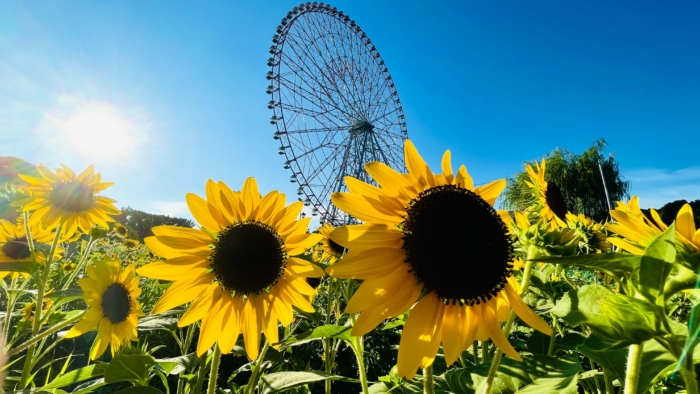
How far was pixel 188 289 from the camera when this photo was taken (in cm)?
99

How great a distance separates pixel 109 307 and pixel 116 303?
0.03 meters

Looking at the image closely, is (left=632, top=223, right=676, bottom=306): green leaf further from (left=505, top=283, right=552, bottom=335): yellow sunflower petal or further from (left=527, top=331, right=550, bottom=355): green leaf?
(left=527, top=331, right=550, bottom=355): green leaf

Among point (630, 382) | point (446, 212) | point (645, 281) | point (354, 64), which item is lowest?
point (630, 382)

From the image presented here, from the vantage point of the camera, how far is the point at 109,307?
4.74 ft

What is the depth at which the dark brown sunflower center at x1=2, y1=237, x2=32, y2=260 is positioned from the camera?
5.74 feet

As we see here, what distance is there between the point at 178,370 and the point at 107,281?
623 millimetres

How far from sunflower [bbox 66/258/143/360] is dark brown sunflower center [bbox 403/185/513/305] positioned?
1062 mm

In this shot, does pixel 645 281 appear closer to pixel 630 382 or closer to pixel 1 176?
pixel 630 382

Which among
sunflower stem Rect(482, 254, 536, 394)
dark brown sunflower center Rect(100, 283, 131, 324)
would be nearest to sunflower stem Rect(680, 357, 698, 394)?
sunflower stem Rect(482, 254, 536, 394)

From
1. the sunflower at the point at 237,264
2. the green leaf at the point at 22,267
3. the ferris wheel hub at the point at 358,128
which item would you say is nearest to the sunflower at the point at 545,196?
the sunflower at the point at 237,264

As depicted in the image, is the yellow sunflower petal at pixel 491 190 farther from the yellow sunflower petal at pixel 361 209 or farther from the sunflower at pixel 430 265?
the yellow sunflower petal at pixel 361 209

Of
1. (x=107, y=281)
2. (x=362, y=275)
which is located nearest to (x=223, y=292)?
(x=362, y=275)

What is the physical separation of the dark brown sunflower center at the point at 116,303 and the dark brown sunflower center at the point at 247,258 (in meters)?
0.68

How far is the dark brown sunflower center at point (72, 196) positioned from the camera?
5.89 ft
